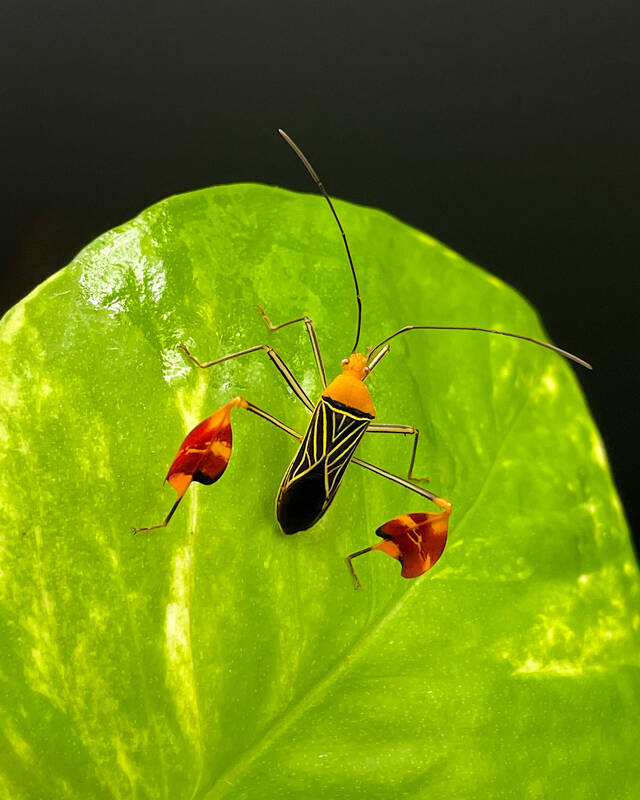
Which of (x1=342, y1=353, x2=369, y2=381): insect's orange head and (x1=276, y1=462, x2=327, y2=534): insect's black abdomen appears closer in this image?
(x1=276, y1=462, x2=327, y2=534): insect's black abdomen

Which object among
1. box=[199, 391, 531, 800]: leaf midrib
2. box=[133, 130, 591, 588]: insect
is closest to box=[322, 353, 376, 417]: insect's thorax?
box=[133, 130, 591, 588]: insect

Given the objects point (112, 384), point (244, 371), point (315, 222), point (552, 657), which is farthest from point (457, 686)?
point (315, 222)

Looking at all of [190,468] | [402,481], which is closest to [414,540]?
[402,481]

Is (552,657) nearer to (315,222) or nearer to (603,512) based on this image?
(603,512)

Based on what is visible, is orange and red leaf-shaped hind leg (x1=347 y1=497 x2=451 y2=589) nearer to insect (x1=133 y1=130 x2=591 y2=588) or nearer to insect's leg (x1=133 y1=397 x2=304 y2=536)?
insect (x1=133 y1=130 x2=591 y2=588)

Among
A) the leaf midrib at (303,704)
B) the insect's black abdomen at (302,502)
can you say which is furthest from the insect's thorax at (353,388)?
the leaf midrib at (303,704)

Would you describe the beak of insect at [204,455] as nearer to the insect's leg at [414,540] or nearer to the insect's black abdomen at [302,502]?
the insect's black abdomen at [302,502]

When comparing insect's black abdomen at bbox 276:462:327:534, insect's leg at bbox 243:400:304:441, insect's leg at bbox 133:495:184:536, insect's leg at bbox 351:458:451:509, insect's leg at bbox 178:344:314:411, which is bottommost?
insect's leg at bbox 351:458:451:509

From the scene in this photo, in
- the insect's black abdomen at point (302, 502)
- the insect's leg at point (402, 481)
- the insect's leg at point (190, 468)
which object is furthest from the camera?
the insect's leg at point (402, 481)
